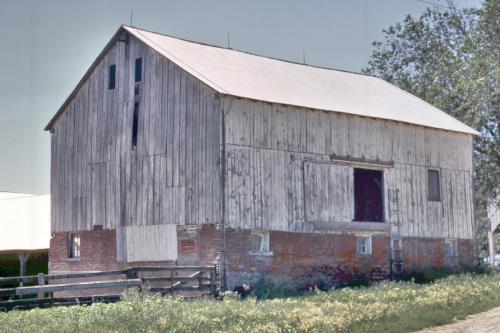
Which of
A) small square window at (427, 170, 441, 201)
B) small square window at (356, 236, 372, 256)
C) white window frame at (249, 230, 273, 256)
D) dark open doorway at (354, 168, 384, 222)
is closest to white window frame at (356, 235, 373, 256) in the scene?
small square window at (356, 236, 372, 256)

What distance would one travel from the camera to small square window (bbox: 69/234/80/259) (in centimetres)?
3353

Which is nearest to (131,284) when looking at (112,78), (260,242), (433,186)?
(260,242)

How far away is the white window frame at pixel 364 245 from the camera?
32812 mm

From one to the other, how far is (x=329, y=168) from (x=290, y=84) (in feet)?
12.9

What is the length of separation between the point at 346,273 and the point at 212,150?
7422mm

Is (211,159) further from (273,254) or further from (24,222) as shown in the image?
(24,222)

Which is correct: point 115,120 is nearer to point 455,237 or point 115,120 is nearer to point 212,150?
point 212,150

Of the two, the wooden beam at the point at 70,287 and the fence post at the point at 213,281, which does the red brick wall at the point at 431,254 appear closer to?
the fence post at the point at 213,281

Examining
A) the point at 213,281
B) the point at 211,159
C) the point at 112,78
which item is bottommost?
the point at 213,281

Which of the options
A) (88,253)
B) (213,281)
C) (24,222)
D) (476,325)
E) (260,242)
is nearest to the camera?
(476,325)

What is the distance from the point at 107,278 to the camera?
1257 inches

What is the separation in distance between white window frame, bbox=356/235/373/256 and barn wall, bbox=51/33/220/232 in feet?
24.1

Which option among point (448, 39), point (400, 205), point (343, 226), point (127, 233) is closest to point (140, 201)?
point (127, 233)

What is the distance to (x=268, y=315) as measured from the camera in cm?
1897
